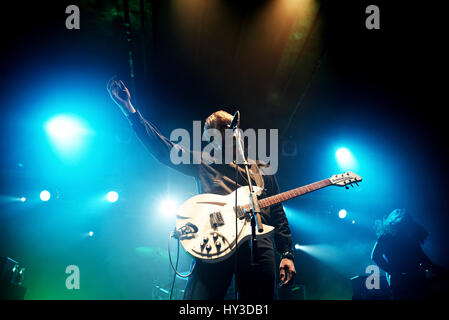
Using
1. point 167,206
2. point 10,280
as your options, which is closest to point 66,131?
point 167,206

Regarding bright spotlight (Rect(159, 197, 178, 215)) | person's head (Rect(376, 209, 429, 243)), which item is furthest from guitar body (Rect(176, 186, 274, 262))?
bright spotlight (Rect(159, 197, 178, 215))

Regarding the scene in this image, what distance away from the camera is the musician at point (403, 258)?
14.6 feet

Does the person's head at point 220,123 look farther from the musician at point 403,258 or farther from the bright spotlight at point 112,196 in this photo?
the bright spotlight at point 112,196

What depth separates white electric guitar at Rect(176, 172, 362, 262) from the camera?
1.97 metres

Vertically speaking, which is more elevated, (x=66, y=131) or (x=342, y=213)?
(x=66, y=131)

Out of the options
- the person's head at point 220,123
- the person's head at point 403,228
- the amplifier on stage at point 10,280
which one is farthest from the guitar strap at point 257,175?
the amplifier on stage at point 10,280

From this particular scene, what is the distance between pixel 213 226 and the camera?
84.6 inches

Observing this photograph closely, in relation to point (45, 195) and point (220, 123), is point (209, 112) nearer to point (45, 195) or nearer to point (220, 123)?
point (220, 123)

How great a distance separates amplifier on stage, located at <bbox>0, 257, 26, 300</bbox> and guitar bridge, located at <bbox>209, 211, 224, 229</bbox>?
14.3 ft

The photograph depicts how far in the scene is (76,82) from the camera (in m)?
5.70

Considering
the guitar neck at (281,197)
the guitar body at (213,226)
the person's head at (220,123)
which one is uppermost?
the person's head at (220,123)

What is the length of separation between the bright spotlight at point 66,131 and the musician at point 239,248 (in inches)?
204

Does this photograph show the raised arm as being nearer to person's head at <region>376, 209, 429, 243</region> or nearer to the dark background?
the dark background

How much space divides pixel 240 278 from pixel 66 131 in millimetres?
6828
